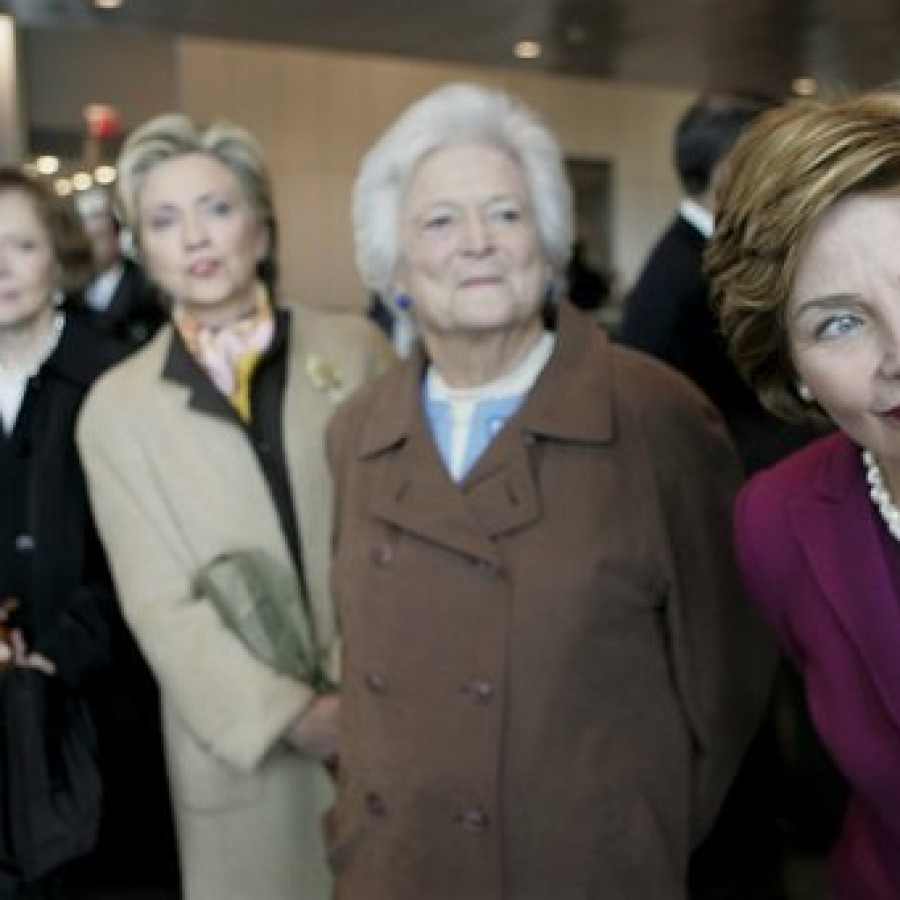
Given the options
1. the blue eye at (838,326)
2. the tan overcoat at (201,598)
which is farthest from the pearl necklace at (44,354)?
the blue eye at (838,326)

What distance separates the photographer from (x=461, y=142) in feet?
7.14

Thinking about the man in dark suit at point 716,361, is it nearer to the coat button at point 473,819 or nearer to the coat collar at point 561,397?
the coat collar at point 561,397

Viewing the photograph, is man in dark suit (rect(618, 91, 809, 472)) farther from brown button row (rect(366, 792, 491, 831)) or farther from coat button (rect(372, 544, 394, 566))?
brown button row (rect(366, 792, 491, 831))

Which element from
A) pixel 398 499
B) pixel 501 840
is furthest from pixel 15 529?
pixel 501 840

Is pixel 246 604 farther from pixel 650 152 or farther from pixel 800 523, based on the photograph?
pixel 650 152

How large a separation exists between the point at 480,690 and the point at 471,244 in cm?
68

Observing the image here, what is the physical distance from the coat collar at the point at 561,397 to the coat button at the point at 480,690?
0.38m

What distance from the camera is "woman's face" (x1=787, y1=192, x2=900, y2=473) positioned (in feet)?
4.55

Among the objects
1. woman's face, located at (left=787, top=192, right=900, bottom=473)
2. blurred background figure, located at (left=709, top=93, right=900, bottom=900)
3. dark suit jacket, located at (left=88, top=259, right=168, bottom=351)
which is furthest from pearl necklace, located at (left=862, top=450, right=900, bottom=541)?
dark suit jacket, located at (left=88, top=259, right=168, bottom=351)

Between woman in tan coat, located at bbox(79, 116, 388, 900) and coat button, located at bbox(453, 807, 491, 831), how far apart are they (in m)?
0.48

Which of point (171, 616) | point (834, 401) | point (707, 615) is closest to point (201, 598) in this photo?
point (171, 616)

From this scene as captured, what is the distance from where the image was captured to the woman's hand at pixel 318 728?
2424 millimetres

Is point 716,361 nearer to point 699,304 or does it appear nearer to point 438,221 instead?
point 699,304

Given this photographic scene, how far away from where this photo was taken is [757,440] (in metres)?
2.92
